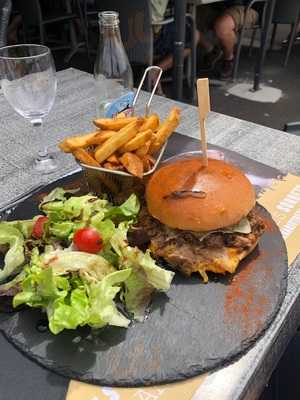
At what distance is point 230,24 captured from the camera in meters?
4.31

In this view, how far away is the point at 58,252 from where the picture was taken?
0.87m

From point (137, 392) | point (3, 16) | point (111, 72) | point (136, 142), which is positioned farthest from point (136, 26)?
point (137, 392)

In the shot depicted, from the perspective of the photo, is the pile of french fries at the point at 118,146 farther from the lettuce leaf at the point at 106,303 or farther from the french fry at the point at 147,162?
the lettuce leaf at the point at 106,303

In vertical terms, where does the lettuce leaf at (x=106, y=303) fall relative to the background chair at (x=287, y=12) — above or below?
above

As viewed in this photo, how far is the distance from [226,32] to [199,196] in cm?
395

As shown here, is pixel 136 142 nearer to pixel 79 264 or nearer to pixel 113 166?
pixel 113 166

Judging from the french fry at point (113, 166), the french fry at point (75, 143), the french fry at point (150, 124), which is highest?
the french fry at point (150, 124)

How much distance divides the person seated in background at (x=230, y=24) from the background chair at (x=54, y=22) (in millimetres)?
1557

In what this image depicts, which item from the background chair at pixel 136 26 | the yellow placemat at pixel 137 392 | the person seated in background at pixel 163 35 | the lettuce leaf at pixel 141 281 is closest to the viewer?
the yellow placemat at pixel 137 392

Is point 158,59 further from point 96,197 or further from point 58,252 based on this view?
point 58,252

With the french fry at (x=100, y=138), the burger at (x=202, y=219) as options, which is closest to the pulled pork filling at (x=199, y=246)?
the burger at (x=202, y=219)

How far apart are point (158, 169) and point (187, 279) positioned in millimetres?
315

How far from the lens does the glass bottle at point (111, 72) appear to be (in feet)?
4.27

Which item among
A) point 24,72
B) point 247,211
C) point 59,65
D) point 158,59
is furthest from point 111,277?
point 59,65
